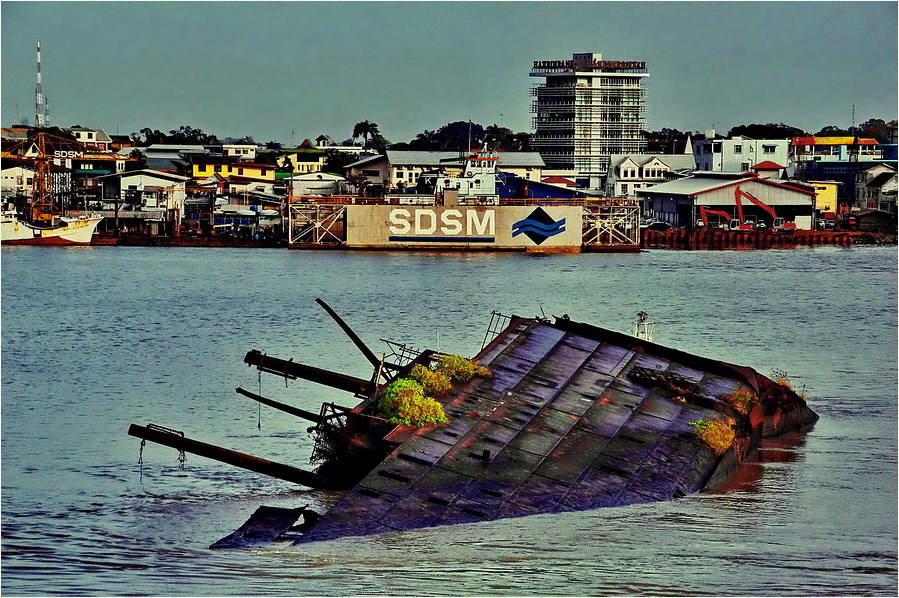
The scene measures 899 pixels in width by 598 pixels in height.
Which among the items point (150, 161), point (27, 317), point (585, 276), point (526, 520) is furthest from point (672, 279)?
point (150, 161)

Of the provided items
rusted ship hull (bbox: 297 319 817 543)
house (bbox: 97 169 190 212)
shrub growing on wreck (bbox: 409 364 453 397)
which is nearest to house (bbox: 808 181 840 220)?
house (bbox: 97 169 190 212)

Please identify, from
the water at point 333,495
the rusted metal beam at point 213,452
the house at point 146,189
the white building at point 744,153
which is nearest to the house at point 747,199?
the white building at point 744,153

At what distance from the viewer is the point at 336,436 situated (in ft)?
81.3

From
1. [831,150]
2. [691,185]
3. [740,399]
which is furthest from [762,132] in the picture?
[740,399]

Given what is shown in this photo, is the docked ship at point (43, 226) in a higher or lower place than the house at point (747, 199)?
lower

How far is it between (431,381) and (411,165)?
11766cm

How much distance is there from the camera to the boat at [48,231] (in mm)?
111000

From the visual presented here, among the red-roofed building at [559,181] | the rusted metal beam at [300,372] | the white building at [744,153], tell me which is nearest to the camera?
the rusted metal beam at [300,372]

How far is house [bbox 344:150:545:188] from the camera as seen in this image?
14400 cm

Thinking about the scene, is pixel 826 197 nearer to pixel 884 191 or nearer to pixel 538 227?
pixel 884 191

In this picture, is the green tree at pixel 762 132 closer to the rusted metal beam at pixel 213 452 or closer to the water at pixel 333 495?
the water at pixel 333 495

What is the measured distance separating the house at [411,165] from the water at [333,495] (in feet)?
231

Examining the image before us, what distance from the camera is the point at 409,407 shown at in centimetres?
→ 2514

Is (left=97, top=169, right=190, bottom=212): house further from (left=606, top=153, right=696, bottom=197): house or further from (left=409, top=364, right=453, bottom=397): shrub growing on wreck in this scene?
(left=409, top=364, right=453, bottom=397): shrub growing on wreck
